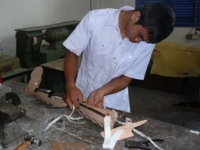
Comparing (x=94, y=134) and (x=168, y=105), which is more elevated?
(x=94, y=134)

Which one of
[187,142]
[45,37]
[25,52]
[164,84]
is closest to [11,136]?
[187,142]

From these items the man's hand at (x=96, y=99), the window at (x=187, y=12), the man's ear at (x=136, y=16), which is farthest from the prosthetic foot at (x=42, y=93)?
the window at (x=187, y=12)

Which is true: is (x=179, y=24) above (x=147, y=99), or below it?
above

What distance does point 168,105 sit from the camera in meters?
2.81

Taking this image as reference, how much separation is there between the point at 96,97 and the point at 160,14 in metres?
0.46

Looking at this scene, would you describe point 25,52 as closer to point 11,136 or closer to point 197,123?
point 11,136

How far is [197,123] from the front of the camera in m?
2.38

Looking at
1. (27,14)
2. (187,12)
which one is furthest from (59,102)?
(187,12)

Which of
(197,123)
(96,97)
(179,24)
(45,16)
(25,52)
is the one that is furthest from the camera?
(179,24)

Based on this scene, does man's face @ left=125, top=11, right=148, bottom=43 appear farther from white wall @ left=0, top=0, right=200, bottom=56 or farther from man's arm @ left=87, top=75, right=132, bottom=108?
white wall @ left=0, top=0, right=200, bottom=56

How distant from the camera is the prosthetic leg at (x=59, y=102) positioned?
94 cm

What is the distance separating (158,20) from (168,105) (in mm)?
2063

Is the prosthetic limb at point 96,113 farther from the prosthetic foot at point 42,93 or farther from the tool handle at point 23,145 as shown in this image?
the tool handle at point 23,145

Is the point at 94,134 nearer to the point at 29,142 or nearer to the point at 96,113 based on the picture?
the point at 96,113
